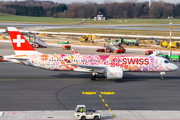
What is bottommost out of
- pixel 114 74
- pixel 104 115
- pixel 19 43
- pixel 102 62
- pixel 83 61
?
pixel 104 115

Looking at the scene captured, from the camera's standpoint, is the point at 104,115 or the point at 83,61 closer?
the point at 104,115

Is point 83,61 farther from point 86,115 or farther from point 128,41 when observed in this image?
point 128,41

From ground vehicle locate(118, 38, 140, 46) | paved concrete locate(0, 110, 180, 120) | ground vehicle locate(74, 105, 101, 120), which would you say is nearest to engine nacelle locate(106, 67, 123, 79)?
paved concrete locate(0, 110, 180, 120)

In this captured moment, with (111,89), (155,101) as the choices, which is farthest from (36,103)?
(155,101)

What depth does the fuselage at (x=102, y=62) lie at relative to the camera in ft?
139

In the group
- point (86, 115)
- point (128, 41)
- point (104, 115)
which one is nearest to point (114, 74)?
point (104, 115)

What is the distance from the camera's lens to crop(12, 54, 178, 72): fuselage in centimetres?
4238

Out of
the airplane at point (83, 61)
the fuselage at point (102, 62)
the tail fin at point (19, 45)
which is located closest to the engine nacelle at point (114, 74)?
the airplane at point (83, 61)

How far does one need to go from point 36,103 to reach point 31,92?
16.6 feet

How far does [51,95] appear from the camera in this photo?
111ft

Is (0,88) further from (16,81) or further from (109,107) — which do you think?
(109,107)

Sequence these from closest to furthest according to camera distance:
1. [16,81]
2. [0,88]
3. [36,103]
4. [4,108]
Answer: [4,108]
[36,103]
[0,88]
[16,81]

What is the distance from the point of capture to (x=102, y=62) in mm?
42625

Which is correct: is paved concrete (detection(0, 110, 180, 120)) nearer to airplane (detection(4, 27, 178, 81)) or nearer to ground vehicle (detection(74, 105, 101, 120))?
ground vehicle (detection(74, 105, 101, 120))
